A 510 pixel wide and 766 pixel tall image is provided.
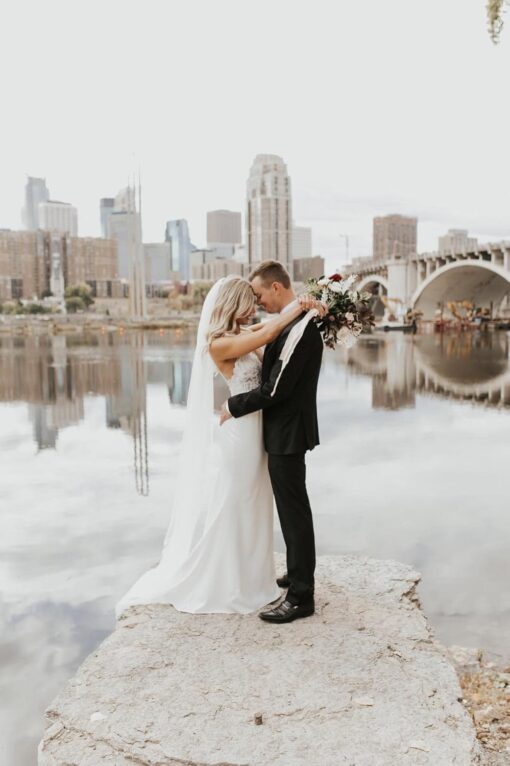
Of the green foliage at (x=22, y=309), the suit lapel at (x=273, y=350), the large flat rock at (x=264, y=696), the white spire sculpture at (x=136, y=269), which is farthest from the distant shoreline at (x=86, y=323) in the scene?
the large flat rock at (x=264, y=696)

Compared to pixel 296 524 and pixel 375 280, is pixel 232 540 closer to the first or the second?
pixel 296 524

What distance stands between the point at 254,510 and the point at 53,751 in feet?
5.47

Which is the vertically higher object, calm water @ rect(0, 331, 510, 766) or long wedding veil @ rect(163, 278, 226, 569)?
long wedding veil @ rect(163, 278, 226, 569)

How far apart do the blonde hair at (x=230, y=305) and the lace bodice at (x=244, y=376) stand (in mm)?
219

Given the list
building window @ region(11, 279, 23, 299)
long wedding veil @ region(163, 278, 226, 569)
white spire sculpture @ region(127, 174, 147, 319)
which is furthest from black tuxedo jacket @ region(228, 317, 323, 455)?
building window @ region(11, 279, 23, 299)

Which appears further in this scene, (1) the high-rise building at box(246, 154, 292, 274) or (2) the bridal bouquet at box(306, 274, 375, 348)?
(1) the high-rise building at box(246, 154, 292, 274)

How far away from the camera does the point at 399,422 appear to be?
11344mm

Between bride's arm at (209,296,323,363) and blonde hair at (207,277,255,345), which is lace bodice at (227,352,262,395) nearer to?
bride's arm at (209,296,323,363)

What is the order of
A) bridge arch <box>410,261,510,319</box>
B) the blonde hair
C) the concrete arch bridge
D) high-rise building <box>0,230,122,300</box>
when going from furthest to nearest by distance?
1. high-rise building <box>0,230,122,300</box>
2. the concrete arch bridge
3. bridge arch <box>410,261,510,319</box>
4. the blonde hair

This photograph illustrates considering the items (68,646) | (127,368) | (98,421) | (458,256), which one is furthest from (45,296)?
(68,646)

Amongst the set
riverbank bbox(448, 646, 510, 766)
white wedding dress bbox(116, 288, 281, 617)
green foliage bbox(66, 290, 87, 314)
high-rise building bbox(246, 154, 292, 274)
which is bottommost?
riverbank bbox(448, 646, 510, 766)

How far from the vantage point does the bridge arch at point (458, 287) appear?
57.0m

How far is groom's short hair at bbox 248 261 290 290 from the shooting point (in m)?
3.96

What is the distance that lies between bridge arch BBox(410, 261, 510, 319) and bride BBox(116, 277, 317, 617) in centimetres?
5124
